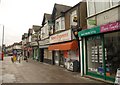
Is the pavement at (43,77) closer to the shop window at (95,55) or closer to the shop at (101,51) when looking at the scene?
the shop at (101,51)

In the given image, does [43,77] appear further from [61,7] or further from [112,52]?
[61,7]

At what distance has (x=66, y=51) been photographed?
21406 mm

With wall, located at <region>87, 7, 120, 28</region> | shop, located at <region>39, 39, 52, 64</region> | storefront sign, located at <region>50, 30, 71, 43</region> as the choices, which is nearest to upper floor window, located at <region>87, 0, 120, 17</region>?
wall, located at <region>87, 7, 120, 28</region>

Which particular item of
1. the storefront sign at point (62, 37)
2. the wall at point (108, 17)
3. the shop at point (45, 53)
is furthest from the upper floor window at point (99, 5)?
the shop at point (45, 53)

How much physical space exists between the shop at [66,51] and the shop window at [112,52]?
17.7 feet

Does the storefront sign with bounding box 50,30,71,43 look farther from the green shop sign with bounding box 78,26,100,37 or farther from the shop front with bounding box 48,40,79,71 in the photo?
the green shop sign with bounding box 78,26,100,37

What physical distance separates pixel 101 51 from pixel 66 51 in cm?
856

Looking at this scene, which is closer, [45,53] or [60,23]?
[60,23]

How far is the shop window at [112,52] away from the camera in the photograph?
1176 cm

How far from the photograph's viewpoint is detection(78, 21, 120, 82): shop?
1178cm

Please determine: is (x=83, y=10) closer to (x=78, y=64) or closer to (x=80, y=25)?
(x=80, y=25)

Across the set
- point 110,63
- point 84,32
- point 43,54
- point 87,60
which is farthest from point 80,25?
point 43,54

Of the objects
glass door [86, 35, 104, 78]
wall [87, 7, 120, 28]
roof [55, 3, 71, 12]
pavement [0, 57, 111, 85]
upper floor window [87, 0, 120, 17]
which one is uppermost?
roof [55, 3, 71, 12]

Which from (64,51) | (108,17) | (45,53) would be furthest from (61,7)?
(108,17)
